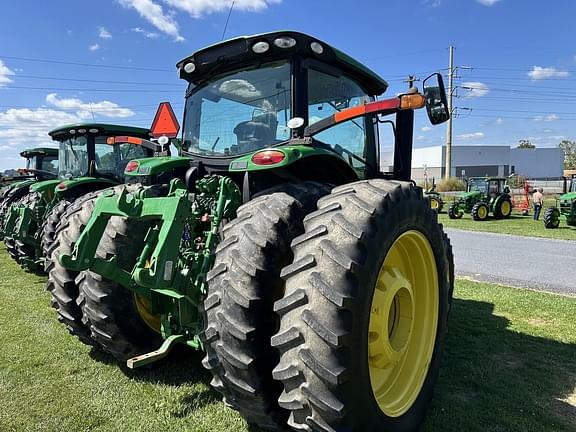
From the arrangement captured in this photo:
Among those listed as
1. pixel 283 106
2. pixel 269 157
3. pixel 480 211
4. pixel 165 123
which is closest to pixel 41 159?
pixel 165 123

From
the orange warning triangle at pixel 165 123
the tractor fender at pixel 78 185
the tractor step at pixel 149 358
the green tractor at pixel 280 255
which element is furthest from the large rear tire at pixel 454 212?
the tractor step at pixel 149 358

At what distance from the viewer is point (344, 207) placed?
7.90 feet

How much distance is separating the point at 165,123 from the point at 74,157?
17.6 feet

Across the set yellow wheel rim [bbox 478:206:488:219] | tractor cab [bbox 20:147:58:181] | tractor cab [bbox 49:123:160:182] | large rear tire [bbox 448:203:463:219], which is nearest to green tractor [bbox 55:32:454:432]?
tractor cab [bbox 49:123:160:182]

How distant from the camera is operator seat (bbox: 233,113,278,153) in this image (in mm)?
3479

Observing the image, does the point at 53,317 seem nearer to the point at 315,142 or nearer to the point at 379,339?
the point at 315,142

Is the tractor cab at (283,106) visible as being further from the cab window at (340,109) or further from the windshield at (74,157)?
the windshield at (74,157)

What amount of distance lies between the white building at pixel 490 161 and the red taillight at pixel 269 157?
5889 cm

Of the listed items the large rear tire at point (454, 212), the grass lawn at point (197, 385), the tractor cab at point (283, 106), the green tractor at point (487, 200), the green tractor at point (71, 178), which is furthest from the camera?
the large rear tire at point (454, 212)

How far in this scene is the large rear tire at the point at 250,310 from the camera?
7.72ft

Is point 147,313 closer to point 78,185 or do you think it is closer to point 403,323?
point 403,323

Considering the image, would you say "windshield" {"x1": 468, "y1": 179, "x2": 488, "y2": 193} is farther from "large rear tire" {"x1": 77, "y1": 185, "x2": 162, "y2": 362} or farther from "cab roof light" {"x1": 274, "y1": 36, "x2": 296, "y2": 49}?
"large rear tire" {"x1": 77, "y1": 185, "x2": 162, "y2": 362}

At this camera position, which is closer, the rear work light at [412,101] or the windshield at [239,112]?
the rear work light at [412,101]

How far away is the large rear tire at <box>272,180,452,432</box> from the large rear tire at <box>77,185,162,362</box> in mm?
1663
